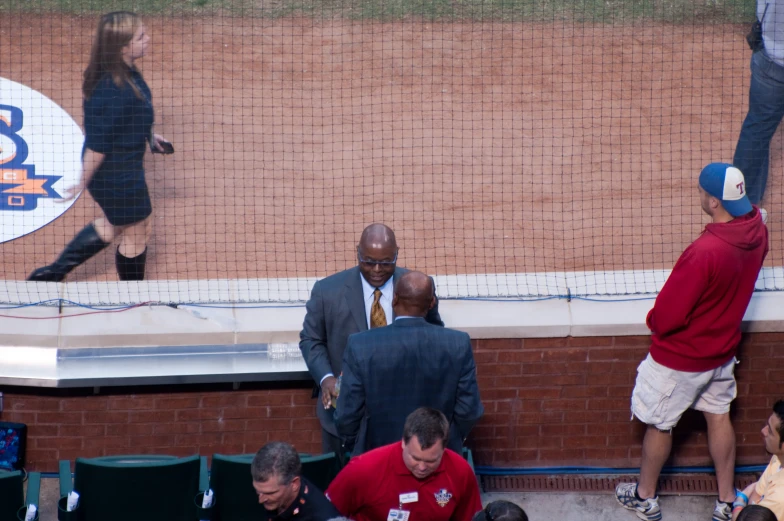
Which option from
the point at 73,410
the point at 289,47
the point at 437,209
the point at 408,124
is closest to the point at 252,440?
the point at 73,410

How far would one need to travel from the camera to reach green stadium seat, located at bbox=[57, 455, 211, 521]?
435 centimetres

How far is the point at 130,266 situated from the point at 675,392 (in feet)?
12.2

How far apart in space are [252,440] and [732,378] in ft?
8.29

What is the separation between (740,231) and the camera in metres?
4.72

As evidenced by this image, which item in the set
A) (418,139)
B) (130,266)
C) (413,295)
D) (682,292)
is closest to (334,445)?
(413,295)

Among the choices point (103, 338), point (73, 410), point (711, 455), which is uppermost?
point (103, 338)

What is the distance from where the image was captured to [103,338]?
5.24 meters

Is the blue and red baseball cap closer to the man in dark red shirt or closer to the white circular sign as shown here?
the man in dark red shirt

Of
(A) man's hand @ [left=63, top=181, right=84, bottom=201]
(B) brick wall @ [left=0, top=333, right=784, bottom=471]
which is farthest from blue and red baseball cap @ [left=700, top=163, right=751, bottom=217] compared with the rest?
(A) man's hand @ [left=63, top=181, right=84, bottom=201]

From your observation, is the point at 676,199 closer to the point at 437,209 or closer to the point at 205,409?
the point at 437,209

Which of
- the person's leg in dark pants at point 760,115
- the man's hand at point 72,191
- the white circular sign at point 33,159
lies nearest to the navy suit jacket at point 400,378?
the person's leg in dark pants at point 760,115

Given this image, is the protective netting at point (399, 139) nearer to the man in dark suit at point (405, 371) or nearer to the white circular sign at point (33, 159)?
the white circular sign at point (33, 159)

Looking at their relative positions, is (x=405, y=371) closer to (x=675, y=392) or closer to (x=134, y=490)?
(x=134, y=490)

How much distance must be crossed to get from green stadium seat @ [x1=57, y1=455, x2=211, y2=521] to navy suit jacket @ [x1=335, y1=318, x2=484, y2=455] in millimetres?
726
